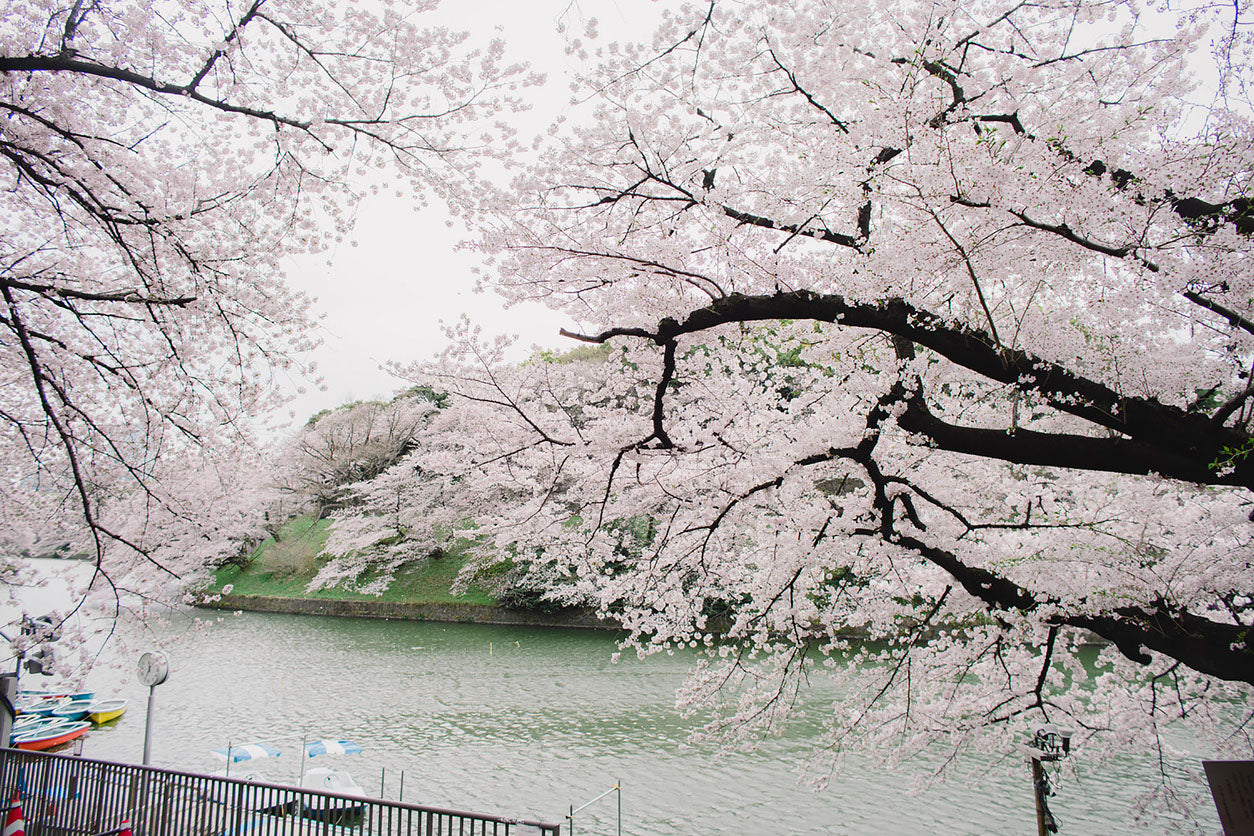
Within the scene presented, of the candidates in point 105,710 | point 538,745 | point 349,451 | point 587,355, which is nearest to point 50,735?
point 105,710

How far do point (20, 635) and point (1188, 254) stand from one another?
8.49m

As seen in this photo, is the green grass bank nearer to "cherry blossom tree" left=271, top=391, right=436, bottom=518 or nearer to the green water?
"cherry blossom tree" left=271, top=391, right=436, bottom=518

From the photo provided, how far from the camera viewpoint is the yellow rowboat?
11.2 m

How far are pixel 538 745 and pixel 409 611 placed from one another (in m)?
12.4

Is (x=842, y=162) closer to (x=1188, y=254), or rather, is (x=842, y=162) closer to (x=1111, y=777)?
(x=1188, y=254)

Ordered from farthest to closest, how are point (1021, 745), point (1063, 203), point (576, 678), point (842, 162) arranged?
1. point (576, 678)
2. point (1021, 745)
3. point (842, 162)
4. point (1063, 203)

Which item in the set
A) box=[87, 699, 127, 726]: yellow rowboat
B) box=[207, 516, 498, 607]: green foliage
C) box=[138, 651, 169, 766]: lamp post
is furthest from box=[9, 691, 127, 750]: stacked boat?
box=[207, 516, 498, 607]: green foliage

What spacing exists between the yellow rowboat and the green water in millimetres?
216

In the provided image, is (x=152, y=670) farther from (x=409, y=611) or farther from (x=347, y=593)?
(x=347, y=593)

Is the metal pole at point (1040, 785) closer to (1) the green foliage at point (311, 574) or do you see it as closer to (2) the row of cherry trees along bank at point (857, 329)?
(2) the row of cherry trees along bank at point (857, 329)

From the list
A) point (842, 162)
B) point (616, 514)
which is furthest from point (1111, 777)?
point (842, 162)

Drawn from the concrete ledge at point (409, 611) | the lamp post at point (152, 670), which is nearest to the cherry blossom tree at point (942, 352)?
the lamp post at point (152, 670)

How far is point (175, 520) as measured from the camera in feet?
16.9

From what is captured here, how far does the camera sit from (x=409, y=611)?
66.2ft
